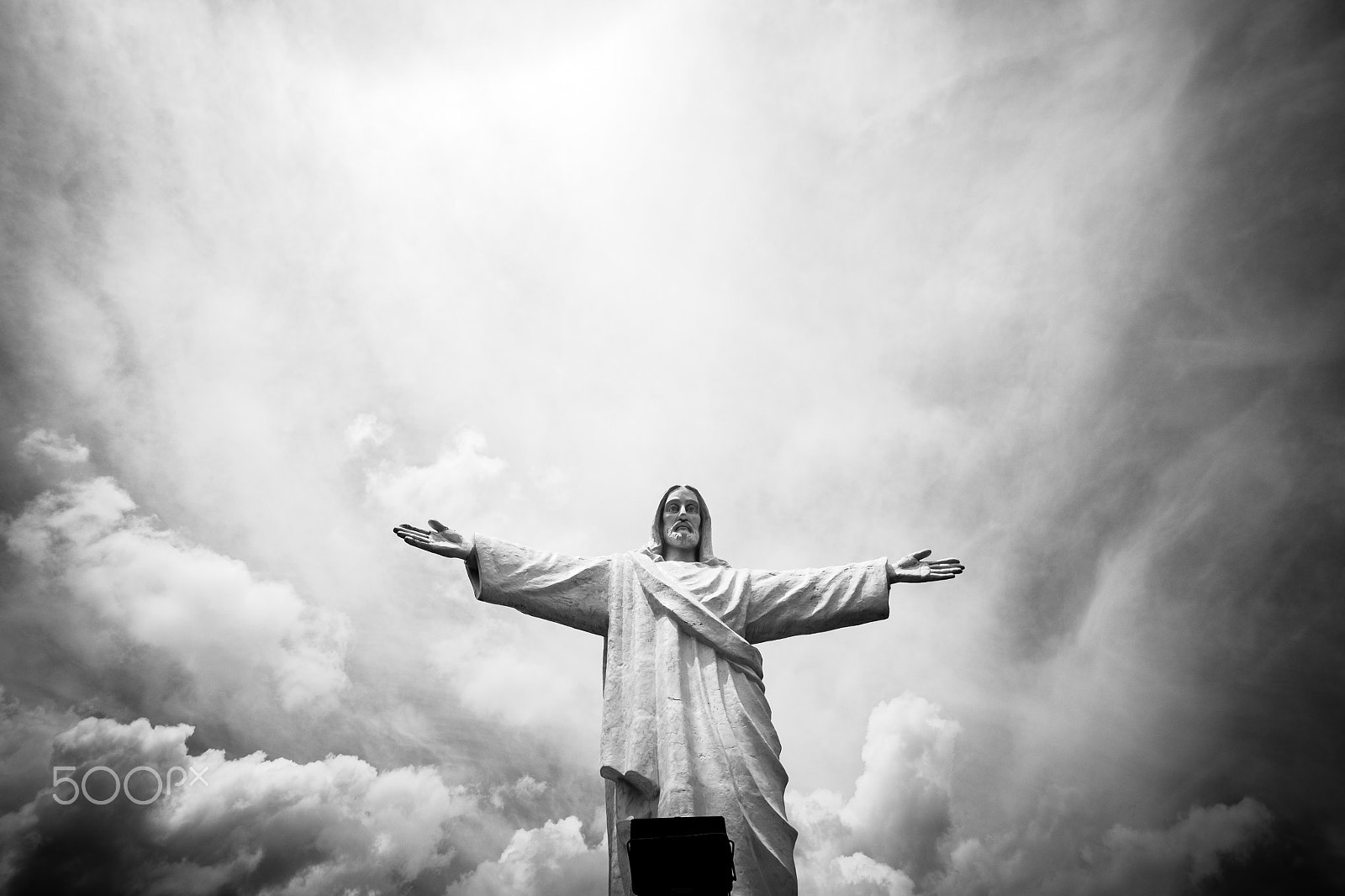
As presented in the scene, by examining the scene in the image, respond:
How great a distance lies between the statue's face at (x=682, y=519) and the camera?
8.50 m

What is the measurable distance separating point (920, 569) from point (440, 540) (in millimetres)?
4310

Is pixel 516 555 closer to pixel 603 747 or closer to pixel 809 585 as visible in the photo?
pixel 603 747

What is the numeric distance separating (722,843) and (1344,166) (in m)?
19.4

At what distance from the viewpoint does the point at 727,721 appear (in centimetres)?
661

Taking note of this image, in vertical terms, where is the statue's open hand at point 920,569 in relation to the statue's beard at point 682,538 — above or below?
below

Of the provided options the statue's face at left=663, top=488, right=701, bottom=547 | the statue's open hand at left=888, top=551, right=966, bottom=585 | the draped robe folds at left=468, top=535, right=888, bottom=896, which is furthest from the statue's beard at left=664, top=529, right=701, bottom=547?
the statue's open hand at left=888, top=551, right=966, bottom=585

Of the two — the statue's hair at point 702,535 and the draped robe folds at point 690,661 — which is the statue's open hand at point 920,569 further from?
the statue's hair at point 702,535

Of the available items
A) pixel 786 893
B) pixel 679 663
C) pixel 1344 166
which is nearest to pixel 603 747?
pixel 679 663

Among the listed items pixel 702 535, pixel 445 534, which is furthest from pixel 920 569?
pixel 445 534

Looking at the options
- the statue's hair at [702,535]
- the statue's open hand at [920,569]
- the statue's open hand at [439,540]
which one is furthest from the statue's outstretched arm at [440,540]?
the statue's open hand at [920,569]

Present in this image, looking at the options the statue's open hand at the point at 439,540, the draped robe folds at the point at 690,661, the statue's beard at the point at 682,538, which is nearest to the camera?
the draped robe folds at the point at 690,661

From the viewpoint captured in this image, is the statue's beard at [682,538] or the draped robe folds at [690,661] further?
the statue's beard at [682,538]

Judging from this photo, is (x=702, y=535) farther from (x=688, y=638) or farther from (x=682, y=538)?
(x=688, y=638)

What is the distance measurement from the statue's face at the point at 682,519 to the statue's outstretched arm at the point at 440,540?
6.45 ft
